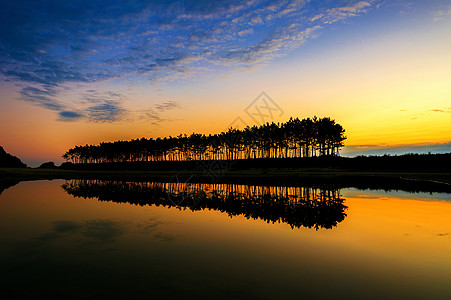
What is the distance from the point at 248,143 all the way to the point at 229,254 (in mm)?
119626

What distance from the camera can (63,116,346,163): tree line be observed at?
106812 mm

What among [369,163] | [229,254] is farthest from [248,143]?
[229,254]

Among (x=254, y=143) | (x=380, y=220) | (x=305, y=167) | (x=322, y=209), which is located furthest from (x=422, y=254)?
(x=254, y=143)

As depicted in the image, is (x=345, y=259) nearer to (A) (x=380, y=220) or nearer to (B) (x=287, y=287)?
(B) (x=287, y=287)

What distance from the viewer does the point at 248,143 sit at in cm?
13100

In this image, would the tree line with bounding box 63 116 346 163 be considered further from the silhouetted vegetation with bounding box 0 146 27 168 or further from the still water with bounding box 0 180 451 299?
the still water with bounding box 0 180 451 299

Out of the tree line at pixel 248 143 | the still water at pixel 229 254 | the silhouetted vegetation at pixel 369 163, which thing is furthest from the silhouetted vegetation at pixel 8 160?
the still water at pixel 229 254

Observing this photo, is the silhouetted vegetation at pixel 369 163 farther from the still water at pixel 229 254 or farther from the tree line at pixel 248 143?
the still water at pixel 229 254

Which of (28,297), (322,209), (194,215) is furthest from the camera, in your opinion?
(322,209)

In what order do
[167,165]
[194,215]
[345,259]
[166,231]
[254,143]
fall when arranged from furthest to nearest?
[167,165] → [254,143] → [194,215] → [166,231] → [345,259]

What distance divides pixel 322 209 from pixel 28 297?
21522 mm

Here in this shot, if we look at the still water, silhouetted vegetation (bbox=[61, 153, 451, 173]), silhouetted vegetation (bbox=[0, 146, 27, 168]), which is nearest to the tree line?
silhouetted vegetation (bbox=[61, 153, 451, 173])

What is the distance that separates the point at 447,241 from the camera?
1409 cm

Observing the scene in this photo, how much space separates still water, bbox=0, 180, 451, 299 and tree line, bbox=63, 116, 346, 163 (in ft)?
288
